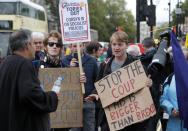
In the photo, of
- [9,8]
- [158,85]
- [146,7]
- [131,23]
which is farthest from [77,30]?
[131,23]

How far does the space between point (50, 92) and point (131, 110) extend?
1.08 m

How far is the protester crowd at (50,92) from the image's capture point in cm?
283

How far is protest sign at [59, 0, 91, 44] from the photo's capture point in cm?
477

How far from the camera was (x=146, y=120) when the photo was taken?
3.88 meters

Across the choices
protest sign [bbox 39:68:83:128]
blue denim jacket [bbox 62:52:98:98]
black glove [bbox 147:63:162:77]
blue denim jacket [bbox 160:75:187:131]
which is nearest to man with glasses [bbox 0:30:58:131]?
black glove [bbox 147:63:162:77]

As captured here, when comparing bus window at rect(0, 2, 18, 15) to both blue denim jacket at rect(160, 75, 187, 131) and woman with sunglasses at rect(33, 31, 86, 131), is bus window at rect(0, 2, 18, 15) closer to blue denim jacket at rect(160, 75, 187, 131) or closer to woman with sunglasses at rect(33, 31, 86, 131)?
woman with sunglasses at rect(33, 31, 86, 131)

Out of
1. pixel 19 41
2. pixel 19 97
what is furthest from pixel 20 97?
pixel 19 41

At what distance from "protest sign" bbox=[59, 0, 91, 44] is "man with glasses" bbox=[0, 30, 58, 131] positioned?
6.15ft

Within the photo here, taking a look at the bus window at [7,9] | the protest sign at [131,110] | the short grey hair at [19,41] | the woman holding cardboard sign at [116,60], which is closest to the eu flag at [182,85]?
the protest sign at [131,110]

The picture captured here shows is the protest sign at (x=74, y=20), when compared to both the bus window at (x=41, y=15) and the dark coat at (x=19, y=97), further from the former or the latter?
the bus window at (x=41, y=15)

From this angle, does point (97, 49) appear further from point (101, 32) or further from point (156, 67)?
point (101, 32)

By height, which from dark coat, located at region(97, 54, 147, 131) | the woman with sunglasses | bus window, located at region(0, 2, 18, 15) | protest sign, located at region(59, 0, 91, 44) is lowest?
dark coat, located at region(97, 54, 147, 131)

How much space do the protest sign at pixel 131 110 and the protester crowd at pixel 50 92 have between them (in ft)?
0.58

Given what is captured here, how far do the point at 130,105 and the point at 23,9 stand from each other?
15.2 meters
